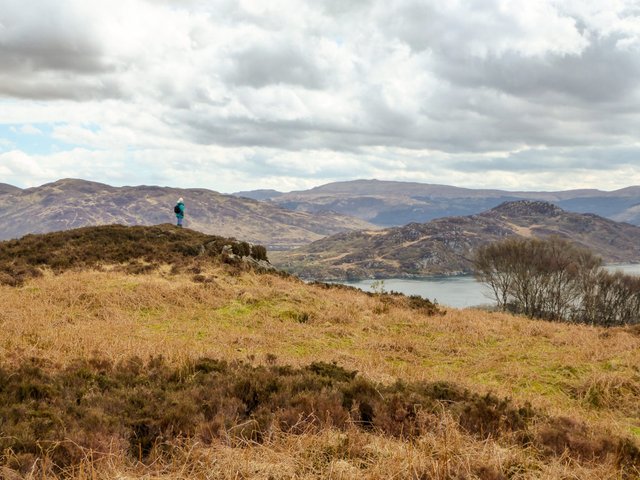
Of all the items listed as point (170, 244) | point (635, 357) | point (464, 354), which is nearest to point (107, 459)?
point (464, 354)

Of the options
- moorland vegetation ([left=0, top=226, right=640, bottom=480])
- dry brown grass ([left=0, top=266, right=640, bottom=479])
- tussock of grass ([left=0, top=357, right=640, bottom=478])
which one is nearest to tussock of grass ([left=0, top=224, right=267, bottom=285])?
moorland vegetation ([left=0, top=226, right=640, bottom=480])

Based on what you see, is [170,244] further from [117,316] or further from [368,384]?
[368,384]

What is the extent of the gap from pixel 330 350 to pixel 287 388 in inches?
241

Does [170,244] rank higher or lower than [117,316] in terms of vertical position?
higher

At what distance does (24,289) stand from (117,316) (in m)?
5.68

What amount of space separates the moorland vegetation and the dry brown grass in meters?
0.05

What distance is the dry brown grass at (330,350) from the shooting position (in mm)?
5105

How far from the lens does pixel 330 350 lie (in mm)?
13758

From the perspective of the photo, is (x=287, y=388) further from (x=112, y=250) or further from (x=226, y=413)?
(x=112, y=250)

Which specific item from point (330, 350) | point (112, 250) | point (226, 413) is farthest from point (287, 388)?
point (112, 250)

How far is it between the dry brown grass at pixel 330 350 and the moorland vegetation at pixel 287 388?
0.17 ft

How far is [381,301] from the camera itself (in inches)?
912

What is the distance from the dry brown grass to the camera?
16.8ft

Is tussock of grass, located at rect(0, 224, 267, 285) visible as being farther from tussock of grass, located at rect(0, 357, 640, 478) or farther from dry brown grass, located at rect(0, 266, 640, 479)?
tussock of grass, located at rect(0, 357, 640, 478)
